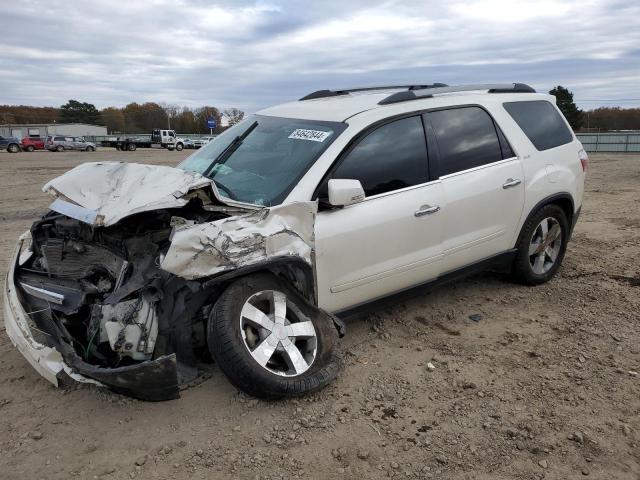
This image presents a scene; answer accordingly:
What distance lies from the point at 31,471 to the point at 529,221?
4132mm

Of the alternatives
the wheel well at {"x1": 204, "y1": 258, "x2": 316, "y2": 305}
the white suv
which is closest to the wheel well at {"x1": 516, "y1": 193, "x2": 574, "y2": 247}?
the white suv

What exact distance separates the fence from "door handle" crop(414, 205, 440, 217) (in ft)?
89.7

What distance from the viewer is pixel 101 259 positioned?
11.2ft

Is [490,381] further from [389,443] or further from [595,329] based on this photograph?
[595,329]

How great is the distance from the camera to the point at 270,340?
10.3ft

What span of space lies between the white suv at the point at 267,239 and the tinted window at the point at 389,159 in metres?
0.01

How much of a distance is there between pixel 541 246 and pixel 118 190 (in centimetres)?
375

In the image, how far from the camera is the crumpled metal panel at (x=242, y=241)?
2.86m

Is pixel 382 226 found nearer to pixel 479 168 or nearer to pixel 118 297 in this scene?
pixel 479 168

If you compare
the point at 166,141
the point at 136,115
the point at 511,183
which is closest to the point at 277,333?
the point at 511,183

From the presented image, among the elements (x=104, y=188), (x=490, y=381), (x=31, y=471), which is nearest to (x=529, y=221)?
(x=490, y=381)

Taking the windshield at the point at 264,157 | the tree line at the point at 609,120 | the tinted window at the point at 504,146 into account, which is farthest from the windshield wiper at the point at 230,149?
the tree line at the point at 609,120

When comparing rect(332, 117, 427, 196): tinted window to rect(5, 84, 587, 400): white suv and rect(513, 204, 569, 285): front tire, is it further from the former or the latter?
rect(513, 204, 569, 285): front tire

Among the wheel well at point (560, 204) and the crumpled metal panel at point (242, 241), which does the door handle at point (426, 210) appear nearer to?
the crumpled metal panel at point (242, 241)
